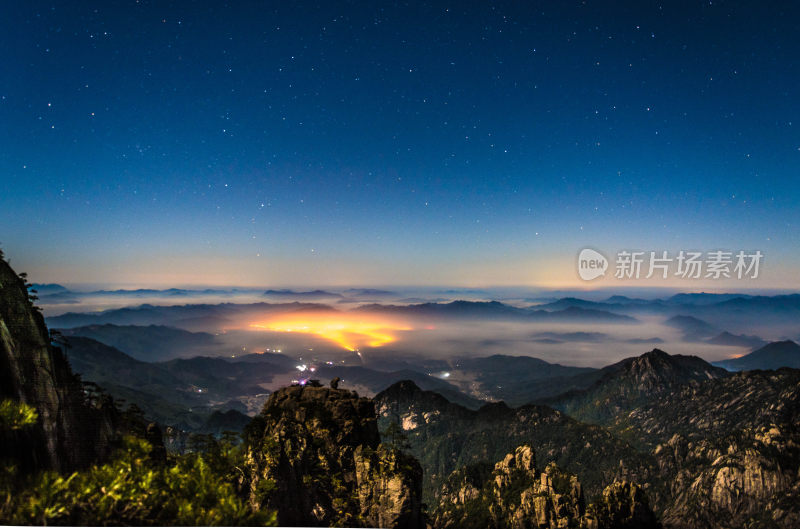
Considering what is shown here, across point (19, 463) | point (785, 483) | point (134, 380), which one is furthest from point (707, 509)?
point (134, 380)

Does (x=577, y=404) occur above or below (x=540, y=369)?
below

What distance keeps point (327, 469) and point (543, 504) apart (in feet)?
73.3

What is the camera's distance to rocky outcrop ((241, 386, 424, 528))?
16.1 metres

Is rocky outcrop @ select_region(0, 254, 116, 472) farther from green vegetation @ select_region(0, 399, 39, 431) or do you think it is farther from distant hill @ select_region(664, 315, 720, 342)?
distant hill @ select_region(664, 315, 720, 342)

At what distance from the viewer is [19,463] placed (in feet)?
21.3

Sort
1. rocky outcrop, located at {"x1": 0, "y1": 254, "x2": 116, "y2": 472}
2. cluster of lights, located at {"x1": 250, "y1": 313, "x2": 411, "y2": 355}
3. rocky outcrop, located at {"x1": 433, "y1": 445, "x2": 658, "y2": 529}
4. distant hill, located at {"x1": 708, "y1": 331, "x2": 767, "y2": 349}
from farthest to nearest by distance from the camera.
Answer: distant hill, located at {"x1": 708, "y1": 331, "x2": 767, "y2": 349}
rocky outcrop, located at {"x1": 433, "y1": 445, "x2": 658, "y2": 529}
cluster of lights, located at {"x1": 250, "y1": 313, "x2": 411, "y2": 355}
rocky outcrop, located at {"x1": 0, "y1": 254, "x2": 116, "y2": 472}

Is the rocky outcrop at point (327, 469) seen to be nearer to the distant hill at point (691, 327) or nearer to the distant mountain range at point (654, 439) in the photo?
the distant mountain range at point (654, 439)

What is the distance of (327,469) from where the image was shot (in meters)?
20.0

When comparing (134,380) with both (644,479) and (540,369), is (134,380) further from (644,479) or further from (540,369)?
(644,479)

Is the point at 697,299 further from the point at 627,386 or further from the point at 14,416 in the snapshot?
the point at 627,386

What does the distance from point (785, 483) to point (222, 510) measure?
31260mm

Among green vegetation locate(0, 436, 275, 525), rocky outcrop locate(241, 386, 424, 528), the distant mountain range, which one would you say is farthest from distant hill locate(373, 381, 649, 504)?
green vegetation locate(0, 436, 275, 525)

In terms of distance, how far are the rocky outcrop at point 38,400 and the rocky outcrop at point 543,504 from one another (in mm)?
30934

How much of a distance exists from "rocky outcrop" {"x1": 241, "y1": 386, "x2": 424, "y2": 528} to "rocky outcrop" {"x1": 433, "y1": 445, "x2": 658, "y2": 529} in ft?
57.1
